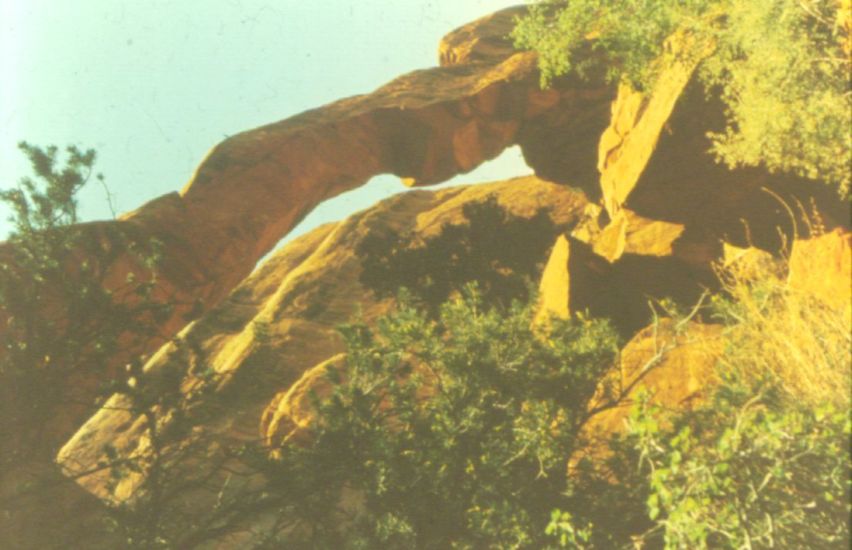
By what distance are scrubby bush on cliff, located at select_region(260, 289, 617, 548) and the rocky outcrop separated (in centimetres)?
267

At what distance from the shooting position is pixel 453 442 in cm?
801

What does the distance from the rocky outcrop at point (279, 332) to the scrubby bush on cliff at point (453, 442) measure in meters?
2.67

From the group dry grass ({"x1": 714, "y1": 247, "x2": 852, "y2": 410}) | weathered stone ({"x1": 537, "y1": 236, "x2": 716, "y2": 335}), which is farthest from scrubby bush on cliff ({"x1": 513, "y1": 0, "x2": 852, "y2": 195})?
weathered stone ({"x1": 537, "y1": 236, "x2": 716, "y2": 335})

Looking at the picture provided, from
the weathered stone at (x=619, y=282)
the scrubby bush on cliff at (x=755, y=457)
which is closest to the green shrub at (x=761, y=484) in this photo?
the scrubby bush on cliff at (x=755, y=457)

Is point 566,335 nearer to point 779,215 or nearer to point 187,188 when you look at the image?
point 779,215

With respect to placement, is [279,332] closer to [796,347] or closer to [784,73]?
[784,73]

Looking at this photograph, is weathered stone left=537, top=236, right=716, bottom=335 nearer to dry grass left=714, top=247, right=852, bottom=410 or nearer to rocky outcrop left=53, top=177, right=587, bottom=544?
rocky outcrop left=53, top=177, right=587, bottom=544

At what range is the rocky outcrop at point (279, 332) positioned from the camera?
1691 cm

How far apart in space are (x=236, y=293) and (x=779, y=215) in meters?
21.4

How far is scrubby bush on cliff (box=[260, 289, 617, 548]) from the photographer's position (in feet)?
25.7

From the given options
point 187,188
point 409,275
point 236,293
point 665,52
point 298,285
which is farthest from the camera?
point 236,293

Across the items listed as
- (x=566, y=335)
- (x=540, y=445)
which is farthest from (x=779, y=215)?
(x=540, y=445)

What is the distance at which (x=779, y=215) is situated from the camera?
41.6 ft

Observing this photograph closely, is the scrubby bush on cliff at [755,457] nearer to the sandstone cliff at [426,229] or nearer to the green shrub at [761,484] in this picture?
the green shrub at [761,484]
